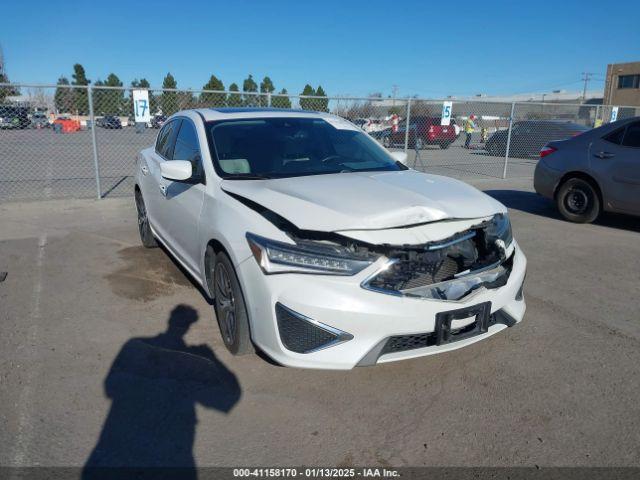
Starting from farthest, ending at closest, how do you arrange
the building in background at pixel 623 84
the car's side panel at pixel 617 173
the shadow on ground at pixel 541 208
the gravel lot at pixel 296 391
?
the building in background at pixel 623 84, the shadow on ground at pixel 541 208, the car's side panel at pixel 617 173, the gravel lot at pixel 296 391

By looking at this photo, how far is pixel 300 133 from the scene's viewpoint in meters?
4.26

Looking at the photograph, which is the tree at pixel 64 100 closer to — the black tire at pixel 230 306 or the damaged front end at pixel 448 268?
the black tire at pixel 230 306

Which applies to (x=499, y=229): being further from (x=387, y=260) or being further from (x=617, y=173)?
(x=617, y=173)

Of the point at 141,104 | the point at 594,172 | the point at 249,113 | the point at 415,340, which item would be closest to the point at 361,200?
the point at 415,340

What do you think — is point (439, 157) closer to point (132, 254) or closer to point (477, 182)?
point (477, 182)

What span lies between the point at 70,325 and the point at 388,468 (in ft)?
9.12

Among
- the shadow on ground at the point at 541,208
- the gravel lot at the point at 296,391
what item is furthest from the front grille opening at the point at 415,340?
the shadow on ground at the point at 541,208

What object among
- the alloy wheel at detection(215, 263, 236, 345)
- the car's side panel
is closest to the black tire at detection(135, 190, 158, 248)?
the alloy wheel at detection(215, 263, 236, 345)

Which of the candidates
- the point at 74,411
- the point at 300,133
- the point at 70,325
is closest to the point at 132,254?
the point at 70,325

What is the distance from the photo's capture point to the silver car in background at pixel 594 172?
6840mm

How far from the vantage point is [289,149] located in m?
4.07

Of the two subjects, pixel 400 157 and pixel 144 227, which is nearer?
pixel 400 157

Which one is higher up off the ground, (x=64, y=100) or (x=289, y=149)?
(x=64, y=100)

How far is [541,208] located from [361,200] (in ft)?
23.3
